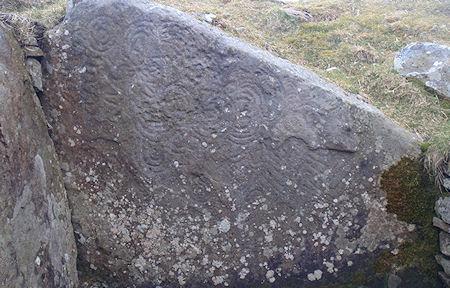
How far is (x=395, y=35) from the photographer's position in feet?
24.8

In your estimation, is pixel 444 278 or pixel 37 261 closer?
pixel 37 261

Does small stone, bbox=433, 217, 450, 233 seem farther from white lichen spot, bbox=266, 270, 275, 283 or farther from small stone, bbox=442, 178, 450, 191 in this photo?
white lichen spot, bbox=266, 270, 275, 283

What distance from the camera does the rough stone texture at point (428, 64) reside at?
5824 millimetres

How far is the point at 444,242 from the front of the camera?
438 cm

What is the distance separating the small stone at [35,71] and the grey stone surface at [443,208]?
3.67 m

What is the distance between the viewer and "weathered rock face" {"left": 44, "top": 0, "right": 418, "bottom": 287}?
448cm

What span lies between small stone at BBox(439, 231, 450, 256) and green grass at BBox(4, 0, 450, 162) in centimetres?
73

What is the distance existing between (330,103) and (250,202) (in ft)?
3.78

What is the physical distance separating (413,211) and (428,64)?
7.50 ft

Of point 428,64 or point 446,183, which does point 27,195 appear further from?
point 428,64

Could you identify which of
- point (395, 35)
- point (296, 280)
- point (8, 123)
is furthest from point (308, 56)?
point (8, 123)

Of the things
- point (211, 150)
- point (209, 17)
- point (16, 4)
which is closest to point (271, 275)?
point (211, 150)

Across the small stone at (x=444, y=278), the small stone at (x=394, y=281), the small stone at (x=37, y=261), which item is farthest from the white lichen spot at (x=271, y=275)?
the small stone at (x=37, y=261)

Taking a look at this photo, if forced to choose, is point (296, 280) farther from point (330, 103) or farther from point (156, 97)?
point (156, 97)
